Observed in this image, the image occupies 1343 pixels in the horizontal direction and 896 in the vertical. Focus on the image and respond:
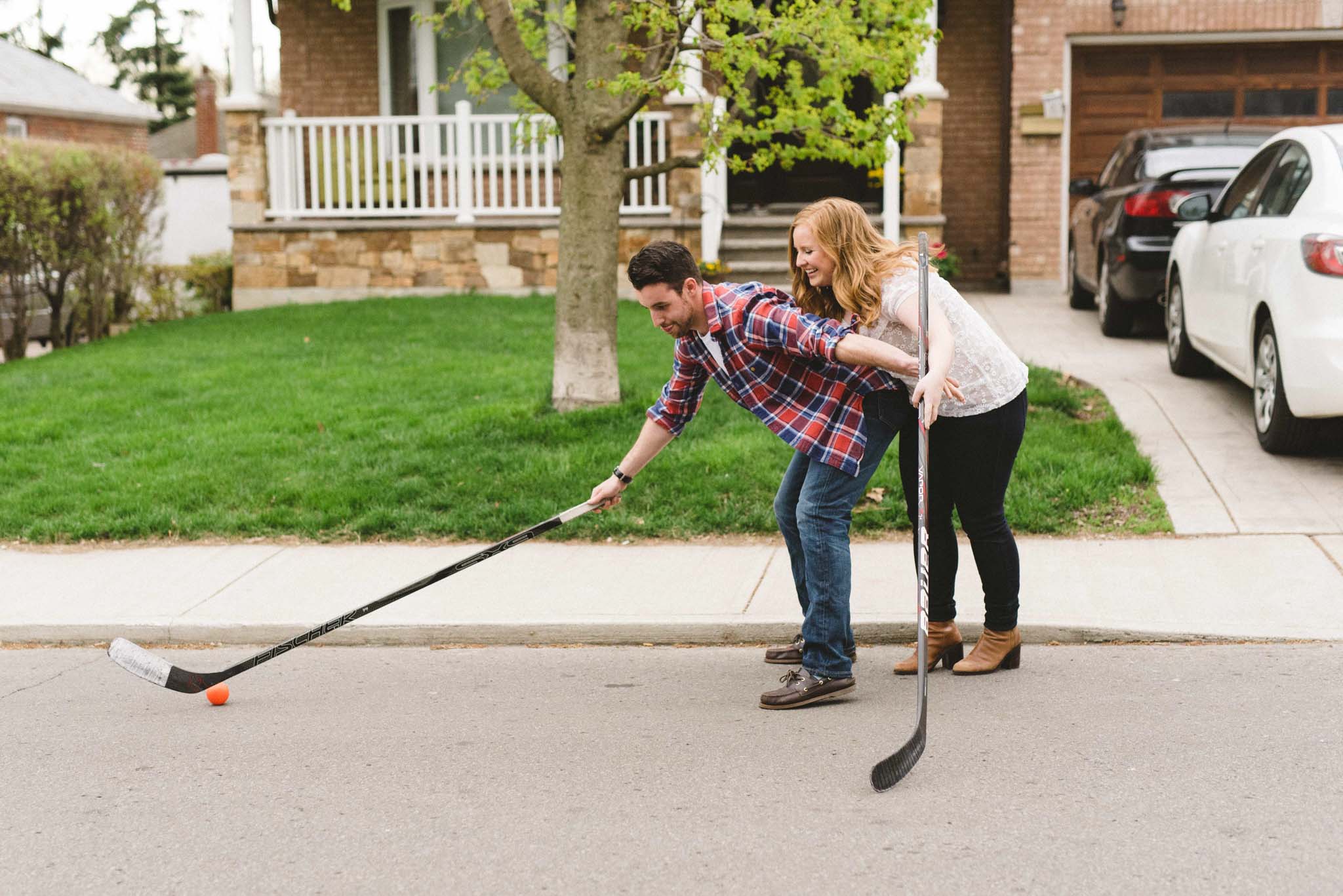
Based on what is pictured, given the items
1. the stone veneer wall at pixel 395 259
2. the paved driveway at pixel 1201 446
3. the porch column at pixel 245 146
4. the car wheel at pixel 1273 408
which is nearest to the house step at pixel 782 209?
the stone veneer wall at pixel 395 259

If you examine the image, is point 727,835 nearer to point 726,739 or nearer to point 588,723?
point 726,739

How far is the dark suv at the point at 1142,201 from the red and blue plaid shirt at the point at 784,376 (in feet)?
19.2

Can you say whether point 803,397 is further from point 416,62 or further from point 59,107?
point 59,107

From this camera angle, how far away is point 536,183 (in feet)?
46.6

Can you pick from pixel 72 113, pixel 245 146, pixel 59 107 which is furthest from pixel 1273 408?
pixel 72 113

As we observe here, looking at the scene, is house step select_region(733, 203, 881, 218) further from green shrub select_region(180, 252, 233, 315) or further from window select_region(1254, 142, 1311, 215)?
window select_region(1254, 142, 1311, 215)

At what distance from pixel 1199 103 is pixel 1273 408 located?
28.5 ft

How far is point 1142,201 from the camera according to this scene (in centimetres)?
1043

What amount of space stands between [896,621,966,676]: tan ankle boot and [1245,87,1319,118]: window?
38.6 feet

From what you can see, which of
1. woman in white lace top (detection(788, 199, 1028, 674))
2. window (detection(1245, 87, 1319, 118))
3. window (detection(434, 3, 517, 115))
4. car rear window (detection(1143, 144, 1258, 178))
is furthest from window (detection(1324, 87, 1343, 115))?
woman in white lace top (detection(788, 199, 1028, 674))

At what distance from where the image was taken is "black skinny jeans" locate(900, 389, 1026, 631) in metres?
4.74

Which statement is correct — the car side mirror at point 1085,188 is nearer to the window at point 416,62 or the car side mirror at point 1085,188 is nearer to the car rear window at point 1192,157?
the car rear window at point 1192,157

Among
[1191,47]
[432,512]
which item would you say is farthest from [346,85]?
[432,512]

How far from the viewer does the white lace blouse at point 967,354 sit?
4621 mm
